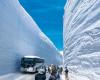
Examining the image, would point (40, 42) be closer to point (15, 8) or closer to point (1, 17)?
point (15, 8)

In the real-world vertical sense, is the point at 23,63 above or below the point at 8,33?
below

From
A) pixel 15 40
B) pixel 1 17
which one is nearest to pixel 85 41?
pixel 1 17

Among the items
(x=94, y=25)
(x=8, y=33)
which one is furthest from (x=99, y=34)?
(x=8, y=33)

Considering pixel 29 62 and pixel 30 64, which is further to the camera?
pixel 29 62

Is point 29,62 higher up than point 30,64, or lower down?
higher up

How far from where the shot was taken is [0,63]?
34312 mm

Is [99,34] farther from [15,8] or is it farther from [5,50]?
[15,8]

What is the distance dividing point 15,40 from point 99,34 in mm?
40086

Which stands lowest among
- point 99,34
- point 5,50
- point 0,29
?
point 99,34

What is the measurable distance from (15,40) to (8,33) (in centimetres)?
568

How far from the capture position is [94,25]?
25.8 ft

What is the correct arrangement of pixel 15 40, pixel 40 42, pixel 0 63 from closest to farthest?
pixel 0 63, pixel 15 40, pixel 40 42

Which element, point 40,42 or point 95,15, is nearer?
point 95,15

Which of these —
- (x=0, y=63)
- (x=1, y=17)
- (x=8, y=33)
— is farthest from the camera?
(x=8, y=33)
